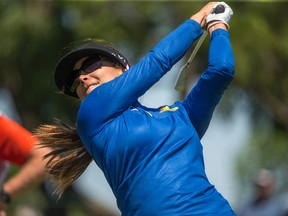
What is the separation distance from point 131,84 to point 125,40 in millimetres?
14004

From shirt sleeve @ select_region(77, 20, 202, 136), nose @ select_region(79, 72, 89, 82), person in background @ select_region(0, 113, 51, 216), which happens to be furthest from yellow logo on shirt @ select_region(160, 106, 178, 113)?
person in background @ select_region(0, 113, 51, 216)

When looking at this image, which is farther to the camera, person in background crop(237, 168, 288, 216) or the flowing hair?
person in background crop(237, 168, 288, 216)

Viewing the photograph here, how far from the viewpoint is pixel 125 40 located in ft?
62.5

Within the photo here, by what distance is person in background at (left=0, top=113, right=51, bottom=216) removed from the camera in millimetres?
7020

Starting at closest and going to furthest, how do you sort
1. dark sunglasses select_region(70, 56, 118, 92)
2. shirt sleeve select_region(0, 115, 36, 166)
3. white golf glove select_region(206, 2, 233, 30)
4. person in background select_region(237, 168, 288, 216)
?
Result: white golf glove select_region(206, 2, 233, 30) < dark sunglasses select_region(70, 56, 118, 92) < shirt sleeve select_region(0, 115, 36, 166) < person in background select_region(237, 168, 288, 216)

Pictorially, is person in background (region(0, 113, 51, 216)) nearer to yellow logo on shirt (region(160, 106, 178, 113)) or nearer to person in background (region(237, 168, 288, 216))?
yellow logo on shirt (region(160, 106, 178, 113))

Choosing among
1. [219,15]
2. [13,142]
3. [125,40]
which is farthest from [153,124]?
[125,40]

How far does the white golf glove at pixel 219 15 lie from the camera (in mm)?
5250

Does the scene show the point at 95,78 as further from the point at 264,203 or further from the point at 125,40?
the point at 125,40

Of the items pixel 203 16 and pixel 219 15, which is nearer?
pixel 219 15

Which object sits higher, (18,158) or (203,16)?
(203,16)

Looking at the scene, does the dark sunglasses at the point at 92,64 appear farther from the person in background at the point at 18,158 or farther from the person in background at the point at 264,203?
the person in background at the point at 264,203

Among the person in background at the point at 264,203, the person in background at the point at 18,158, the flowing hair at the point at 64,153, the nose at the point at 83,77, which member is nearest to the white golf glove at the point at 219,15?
the nose at the point at 83,77

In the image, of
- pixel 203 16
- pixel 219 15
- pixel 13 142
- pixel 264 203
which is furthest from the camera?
pixel 264 203
